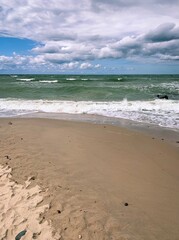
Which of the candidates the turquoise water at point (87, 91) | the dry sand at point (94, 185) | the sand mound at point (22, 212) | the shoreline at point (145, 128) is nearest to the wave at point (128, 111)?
the shoreline at point (145, 128)

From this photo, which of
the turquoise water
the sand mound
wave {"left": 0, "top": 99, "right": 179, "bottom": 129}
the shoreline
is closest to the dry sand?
the sand mound

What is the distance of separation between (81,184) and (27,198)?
1033 mm

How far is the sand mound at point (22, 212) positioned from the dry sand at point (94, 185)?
0.05ft

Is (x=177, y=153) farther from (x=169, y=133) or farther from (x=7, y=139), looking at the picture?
(x=7, y=139)

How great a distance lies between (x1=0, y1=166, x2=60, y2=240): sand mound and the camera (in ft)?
10.3

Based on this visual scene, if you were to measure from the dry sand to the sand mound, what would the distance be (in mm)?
15

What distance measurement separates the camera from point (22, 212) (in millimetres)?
3549

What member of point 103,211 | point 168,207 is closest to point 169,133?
point 168,207

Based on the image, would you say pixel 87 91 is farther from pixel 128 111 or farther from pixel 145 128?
pixel 145 128

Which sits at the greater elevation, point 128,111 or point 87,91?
point 128,111

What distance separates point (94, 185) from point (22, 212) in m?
1.43

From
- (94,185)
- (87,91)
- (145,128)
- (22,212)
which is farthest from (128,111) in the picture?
(87,91)

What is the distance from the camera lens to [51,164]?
17.6 ft

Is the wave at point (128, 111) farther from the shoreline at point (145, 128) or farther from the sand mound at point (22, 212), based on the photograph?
the sand mound at point (22, 212)
